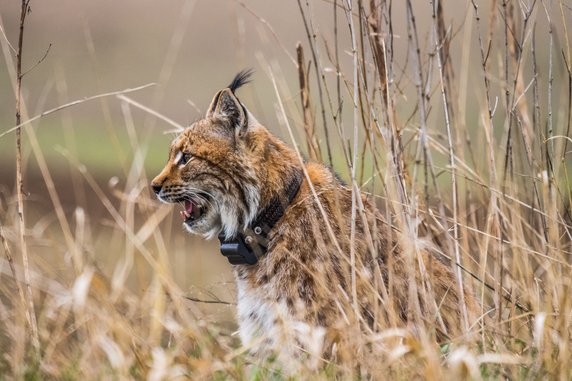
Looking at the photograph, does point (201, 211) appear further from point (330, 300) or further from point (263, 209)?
point (330, 300)

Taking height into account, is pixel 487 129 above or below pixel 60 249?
above

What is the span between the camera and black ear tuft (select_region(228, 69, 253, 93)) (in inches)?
195

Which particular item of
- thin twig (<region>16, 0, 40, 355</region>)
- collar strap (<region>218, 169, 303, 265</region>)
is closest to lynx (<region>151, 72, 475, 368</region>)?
→ collar strap (<region>218, 169, 303, 265</region>)

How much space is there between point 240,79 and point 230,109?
0.16 meters

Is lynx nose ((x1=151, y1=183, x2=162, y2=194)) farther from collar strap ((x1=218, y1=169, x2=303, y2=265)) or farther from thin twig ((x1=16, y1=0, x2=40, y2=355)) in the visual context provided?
thin twig ((x1=16, y1=0, x2=40, y2=355))

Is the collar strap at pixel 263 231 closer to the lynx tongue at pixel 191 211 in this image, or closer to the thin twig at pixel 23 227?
the lynx tongue at pixel 191 211

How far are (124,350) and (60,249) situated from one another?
67cm

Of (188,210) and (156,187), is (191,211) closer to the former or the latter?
(188,210)

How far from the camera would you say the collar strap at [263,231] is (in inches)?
193

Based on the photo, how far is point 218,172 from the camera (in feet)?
16.8

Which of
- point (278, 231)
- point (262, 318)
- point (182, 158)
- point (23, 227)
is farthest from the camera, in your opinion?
point (182, 158)

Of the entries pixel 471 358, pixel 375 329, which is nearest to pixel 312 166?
pixel 375 329

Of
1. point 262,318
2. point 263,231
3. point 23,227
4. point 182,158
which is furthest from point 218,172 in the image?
point 23,227

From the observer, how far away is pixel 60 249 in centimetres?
432
